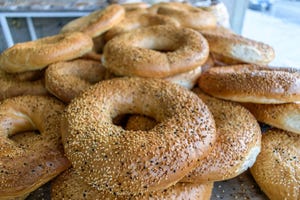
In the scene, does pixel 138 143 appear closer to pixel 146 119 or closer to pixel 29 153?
pixel 146 119

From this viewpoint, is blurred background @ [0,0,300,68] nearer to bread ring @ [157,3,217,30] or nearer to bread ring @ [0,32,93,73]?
bread ring @ [157,3,217,30]

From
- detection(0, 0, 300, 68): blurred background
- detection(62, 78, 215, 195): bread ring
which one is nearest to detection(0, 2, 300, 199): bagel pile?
detection(62, 78, 215, 195): bread ring

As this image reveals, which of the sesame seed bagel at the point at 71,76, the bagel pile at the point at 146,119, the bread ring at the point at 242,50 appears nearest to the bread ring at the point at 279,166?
the bagel pile at the point at 146,119

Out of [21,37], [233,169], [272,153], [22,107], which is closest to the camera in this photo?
[233,169]

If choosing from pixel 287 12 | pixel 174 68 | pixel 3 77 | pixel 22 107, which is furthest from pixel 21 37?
pixel 287 12

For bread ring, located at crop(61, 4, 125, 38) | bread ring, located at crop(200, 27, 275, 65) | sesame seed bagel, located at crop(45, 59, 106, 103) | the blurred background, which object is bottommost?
the blurred background

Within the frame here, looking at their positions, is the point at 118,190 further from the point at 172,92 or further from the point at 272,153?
the point at 272,153
